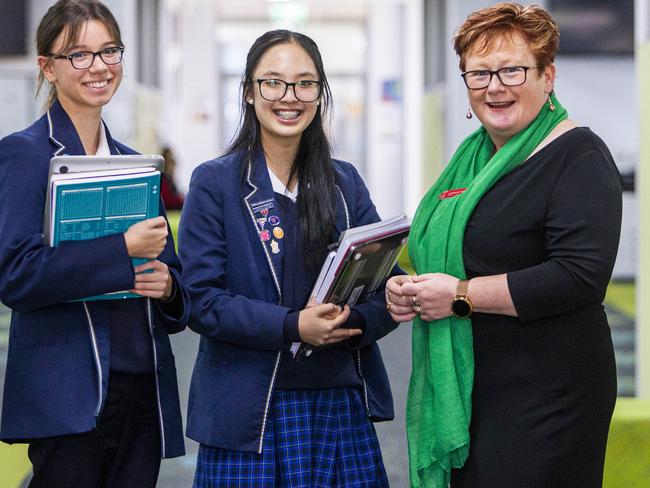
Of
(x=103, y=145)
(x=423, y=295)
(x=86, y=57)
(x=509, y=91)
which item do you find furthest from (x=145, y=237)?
(x=509, y=91)

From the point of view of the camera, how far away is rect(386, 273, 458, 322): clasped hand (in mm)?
1978

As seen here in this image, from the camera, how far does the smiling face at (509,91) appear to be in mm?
1948

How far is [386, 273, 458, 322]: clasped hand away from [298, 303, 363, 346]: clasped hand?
133 millimetres

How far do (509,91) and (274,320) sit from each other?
2.34 feet

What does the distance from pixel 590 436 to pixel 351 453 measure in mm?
558

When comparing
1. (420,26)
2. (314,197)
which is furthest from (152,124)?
(314,197)

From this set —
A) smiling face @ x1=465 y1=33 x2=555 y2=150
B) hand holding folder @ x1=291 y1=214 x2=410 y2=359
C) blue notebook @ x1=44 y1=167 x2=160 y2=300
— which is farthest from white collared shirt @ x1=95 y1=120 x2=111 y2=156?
smiling face @ x1=465 y1=33 x2=555 y2=150

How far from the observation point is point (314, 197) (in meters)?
2.24

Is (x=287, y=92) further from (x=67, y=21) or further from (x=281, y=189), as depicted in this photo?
(x=67, y=21)

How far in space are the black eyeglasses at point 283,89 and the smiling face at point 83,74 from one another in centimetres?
35

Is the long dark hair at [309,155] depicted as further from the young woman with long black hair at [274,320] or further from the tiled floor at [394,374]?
the tiled floor at [394,374]

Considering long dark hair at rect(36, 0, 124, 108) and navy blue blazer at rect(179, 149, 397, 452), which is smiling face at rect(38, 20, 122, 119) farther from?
navy blue blazer at rect(179, 149, 397, 452)

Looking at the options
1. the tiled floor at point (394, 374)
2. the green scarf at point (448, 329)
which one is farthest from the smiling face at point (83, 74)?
the tiled floor at point (394, 374)

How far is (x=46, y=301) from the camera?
192cm
